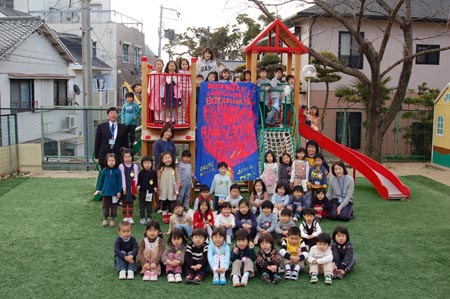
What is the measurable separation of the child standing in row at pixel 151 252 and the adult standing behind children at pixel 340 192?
12.1 ft

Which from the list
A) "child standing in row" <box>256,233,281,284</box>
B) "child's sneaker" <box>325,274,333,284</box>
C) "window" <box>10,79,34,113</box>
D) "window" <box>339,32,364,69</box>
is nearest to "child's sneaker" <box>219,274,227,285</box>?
"child standing in row" <box>256,233,281,284</box>

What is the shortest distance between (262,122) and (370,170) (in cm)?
235

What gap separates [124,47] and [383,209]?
27779mm

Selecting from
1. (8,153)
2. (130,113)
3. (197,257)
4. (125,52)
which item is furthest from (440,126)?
(125,52)

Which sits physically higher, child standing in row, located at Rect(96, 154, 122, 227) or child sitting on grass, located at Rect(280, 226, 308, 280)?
child standing in row, located at Rect(96, 154, 122, 227)

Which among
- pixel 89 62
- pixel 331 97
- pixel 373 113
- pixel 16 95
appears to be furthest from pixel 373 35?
pixel 16 95

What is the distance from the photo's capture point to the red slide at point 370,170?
35.5ft

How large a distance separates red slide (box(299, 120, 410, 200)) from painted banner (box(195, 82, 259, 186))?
157cm

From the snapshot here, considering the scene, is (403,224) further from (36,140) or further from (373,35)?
(36,140)

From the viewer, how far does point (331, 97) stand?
19.5m

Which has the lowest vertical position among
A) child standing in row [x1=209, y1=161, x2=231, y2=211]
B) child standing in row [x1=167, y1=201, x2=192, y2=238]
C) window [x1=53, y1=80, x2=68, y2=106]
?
child standing in row [x1=167, y1=201, x2=192, y2=238]

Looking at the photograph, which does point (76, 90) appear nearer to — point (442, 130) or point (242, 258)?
point (442, 130)

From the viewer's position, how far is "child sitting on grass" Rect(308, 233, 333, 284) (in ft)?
20.7

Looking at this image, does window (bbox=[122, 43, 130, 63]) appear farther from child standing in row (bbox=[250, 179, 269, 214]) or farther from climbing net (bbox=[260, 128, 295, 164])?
child standing in row (bbox=[250, 179, 269, 214])
